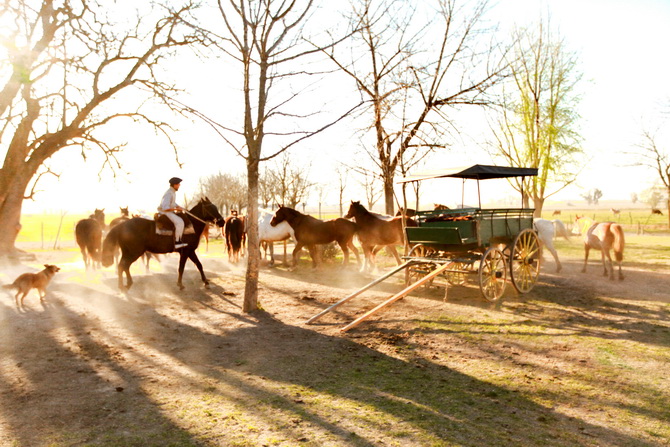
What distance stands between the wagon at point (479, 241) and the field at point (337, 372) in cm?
60

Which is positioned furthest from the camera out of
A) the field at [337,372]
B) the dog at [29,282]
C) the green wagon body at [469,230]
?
the dog at [29,282]

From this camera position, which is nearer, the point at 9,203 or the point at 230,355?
the point at 230,355

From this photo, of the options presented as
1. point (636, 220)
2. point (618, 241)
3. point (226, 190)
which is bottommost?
point (618, 241)

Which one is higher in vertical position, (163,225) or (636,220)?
(636,220)

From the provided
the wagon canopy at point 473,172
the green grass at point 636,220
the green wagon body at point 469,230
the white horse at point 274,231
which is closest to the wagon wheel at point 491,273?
the green wagon body at point 469,230

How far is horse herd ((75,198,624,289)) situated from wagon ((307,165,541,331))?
1.06 m

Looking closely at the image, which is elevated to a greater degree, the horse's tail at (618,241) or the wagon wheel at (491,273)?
the horse's tail at (618,241)

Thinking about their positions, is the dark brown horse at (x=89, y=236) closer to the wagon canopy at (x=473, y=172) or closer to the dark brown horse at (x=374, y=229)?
the dark brown horse at (x=374, y=229)

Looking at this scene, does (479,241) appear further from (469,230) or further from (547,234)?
(547,234)

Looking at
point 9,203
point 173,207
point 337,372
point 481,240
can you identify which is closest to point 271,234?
point 173,207

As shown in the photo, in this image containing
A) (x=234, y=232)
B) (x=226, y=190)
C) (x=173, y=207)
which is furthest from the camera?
(x=226, y=190)

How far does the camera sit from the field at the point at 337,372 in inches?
146

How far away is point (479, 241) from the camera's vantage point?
8.56m

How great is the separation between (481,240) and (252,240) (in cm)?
454
